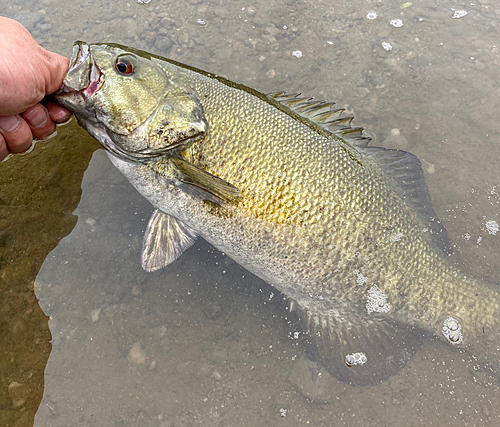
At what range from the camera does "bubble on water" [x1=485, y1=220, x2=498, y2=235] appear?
2994mm

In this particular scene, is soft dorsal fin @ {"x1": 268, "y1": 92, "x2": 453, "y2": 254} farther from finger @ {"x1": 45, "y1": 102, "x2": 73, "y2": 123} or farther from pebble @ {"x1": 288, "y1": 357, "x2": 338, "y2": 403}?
finger @ {"x1": 45, "y1": 102, "x2": 73, "y2": 123}

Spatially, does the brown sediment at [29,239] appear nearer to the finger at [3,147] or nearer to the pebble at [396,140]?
the finger at [3,147]

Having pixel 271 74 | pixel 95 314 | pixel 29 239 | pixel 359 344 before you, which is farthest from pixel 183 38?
pixel 359 344

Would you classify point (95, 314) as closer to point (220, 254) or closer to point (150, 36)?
point (220, 254)

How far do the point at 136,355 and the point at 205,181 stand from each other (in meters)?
1.39

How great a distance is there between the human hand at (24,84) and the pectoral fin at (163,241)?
1.00 m

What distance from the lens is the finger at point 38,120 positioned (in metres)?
2.41

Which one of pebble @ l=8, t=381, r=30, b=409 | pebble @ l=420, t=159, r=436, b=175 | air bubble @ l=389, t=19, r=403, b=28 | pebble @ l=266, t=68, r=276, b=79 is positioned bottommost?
pebble @ l=8, t=381, r=30, b=409

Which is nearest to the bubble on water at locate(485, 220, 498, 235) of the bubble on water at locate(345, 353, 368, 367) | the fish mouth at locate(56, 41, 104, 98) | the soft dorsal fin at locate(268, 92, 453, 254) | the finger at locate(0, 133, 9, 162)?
the soft dorsal fin at locate(268, 92, 453, 254)

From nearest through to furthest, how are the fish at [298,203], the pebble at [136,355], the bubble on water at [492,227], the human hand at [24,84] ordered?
the human hand at [24,84] → the fish at [298,203] → the pebble at [136,355] → the bubble on water at [492,227]

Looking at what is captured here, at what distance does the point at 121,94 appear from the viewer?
2.29 meters

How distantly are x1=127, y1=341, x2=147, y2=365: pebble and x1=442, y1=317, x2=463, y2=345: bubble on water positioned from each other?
2159 mm

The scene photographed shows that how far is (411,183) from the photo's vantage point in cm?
276

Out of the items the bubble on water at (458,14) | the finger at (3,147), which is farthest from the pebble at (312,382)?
the bubble on water at (458,14)
